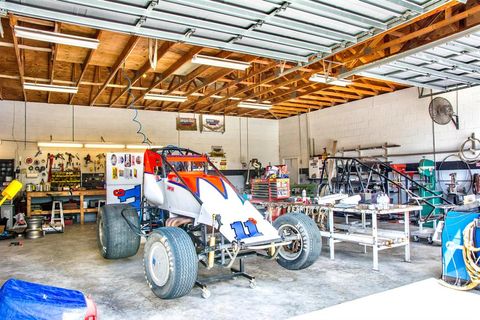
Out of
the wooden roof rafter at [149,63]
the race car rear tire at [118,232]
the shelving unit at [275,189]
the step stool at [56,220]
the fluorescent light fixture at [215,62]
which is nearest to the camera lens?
the race car rear tire at [118,232]

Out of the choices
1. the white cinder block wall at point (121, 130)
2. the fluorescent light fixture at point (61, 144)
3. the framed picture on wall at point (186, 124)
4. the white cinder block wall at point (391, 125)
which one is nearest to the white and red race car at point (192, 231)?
the fluorescent light fixture at point (61, 144)

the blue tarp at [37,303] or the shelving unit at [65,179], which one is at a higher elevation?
the shelving unit at [65,179]

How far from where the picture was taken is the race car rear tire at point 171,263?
3422mm

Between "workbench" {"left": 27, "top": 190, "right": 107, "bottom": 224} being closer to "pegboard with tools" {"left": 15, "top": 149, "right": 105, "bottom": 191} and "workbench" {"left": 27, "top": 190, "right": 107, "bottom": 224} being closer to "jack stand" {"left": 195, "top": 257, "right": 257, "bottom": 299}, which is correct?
"pegboard with tools" {"left": 15, "top": 149, "right": 105, "bottom": 191}

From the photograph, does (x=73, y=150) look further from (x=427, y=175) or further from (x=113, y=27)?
(x=427, y=175)

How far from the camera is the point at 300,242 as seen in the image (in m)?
4.51

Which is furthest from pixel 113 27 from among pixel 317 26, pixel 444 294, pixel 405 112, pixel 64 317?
pixel 405 112

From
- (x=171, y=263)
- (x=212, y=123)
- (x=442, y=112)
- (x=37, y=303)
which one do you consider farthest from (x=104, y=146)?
(x=37, y=303)

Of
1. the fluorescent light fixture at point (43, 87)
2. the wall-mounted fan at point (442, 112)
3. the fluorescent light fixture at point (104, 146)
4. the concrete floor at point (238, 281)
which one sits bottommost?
the concrete floor at point (238, 281)

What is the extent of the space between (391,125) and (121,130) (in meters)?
8.50

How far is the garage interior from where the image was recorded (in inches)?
136

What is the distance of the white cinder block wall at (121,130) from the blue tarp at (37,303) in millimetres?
Result: 10199

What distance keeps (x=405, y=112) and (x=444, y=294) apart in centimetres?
929

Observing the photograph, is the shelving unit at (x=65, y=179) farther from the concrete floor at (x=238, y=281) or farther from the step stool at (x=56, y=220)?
the concrete floor at (x=238, y=281)
